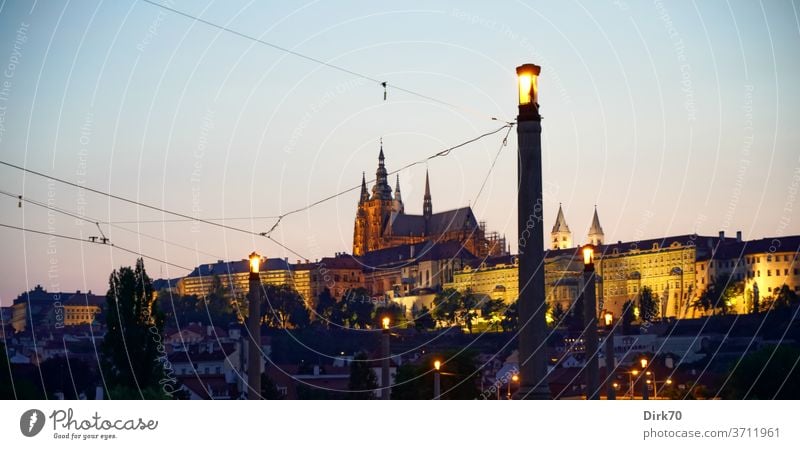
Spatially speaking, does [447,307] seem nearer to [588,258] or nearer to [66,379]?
[66,379]

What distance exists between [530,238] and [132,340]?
33.9m

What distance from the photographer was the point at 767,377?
72500 millimetres

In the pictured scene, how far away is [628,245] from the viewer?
178250 mm

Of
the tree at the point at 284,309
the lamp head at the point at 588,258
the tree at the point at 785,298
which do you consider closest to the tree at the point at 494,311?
the tree at the point at 284,309

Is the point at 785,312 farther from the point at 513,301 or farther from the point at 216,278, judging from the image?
the point at 216,278

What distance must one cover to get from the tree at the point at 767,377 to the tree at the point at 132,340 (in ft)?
97.3

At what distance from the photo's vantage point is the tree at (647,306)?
470 feet

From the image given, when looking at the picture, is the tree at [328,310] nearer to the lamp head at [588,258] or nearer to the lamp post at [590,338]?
the lamp head at [588,258]

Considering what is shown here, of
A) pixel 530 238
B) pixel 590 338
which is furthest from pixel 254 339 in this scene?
pixel 530 238

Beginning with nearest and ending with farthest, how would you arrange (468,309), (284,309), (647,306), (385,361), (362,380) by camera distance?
(385,361) → (362,380) → (647,306) → (284,309) → (468,309)

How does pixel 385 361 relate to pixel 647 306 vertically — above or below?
above

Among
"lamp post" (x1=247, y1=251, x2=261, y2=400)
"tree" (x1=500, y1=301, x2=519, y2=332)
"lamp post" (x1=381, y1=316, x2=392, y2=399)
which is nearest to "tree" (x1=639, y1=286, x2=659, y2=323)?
"tree" (x1=500, y1=301, x2=519, y2=332)
